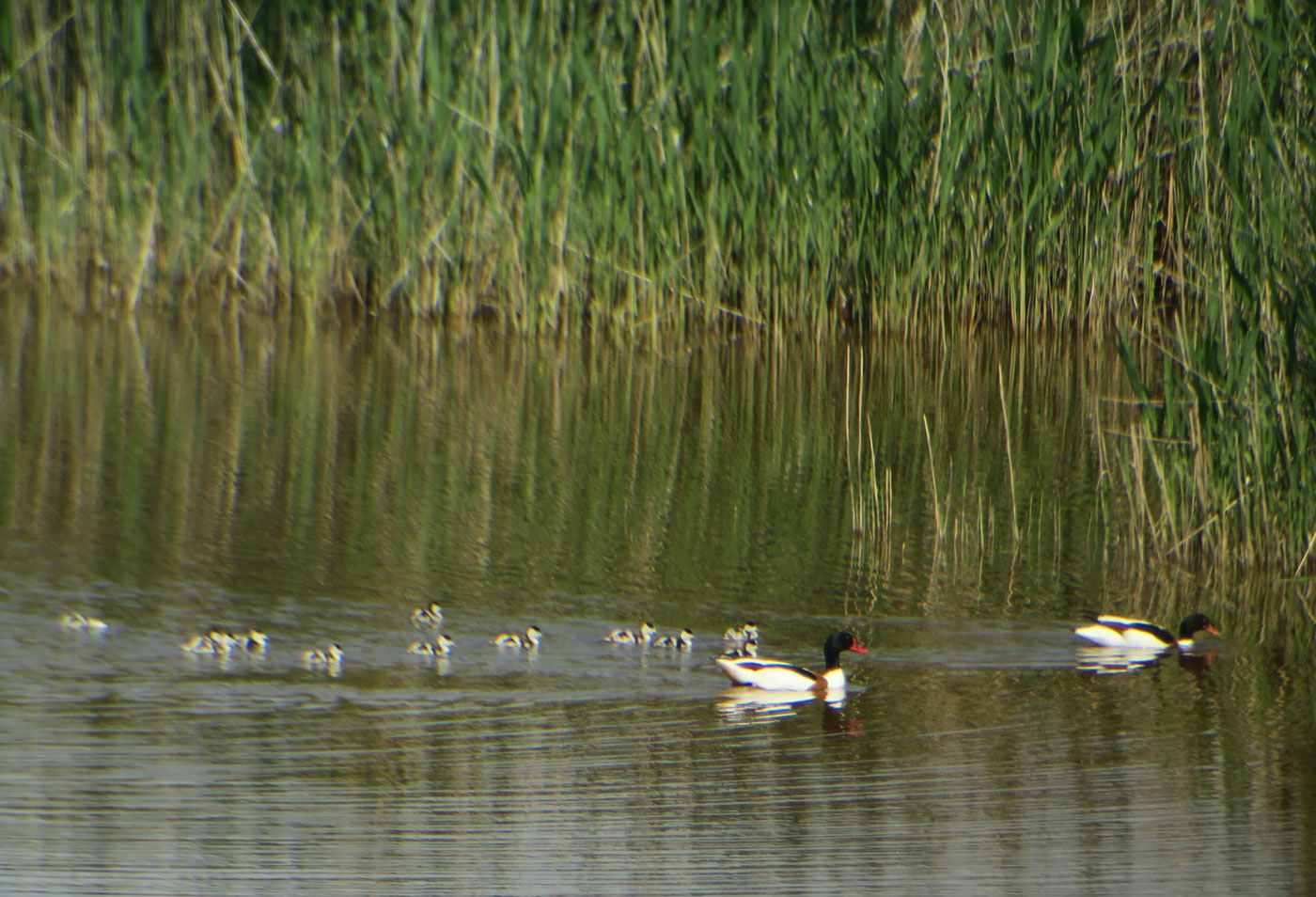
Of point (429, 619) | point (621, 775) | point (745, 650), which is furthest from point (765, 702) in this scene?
point (429, 619)

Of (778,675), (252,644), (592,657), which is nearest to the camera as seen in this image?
(778,675)

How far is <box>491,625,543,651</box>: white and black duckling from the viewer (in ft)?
27.5

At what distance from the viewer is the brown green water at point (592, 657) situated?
19.5 ft

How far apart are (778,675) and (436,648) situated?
4.79 ft

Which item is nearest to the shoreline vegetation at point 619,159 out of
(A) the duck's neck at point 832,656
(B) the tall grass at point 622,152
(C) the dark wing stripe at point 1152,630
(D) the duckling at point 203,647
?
(B) the tall grass at point 622,152

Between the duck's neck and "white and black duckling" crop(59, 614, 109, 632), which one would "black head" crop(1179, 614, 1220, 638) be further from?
"white and black duckling" crop(59, 614, 109, 632)

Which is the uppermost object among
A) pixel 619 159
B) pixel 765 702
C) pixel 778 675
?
pixel 619 159

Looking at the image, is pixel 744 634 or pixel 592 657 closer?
pixel 592 657

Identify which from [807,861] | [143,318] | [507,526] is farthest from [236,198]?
[807,861]

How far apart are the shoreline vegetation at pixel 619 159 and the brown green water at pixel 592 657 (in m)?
1.33

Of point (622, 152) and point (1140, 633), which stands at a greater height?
point (622, 152)

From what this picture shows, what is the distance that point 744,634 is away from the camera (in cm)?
848

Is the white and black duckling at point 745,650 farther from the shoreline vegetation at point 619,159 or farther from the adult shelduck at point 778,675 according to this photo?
the shoreline vegetation at point 619,159

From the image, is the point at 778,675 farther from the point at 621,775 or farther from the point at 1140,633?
the point at 1140,633
